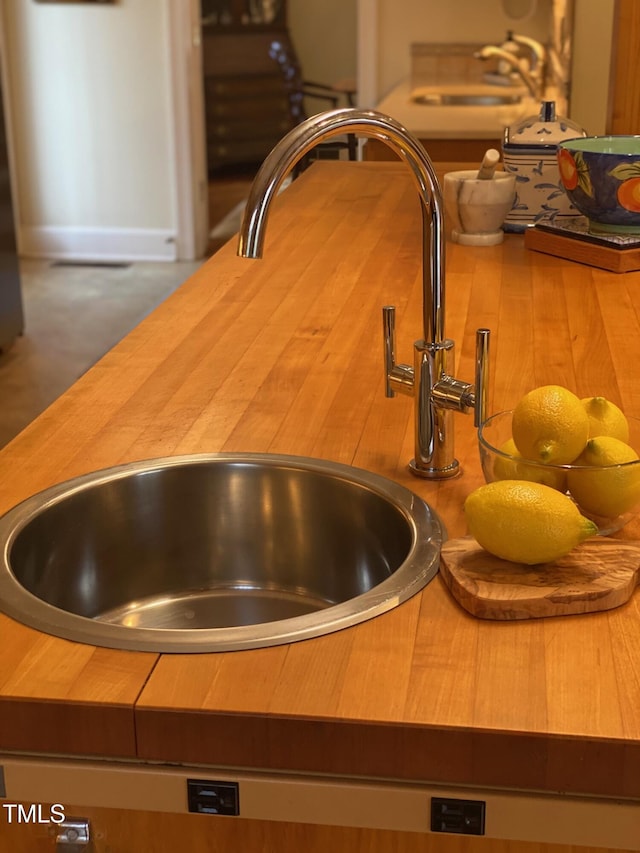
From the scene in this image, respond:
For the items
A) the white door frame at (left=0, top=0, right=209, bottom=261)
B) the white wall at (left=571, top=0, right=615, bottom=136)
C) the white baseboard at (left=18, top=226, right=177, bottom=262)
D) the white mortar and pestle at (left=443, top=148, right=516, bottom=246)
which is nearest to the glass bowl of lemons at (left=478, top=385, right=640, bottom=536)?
the white mortar and pestle at (left=443, top=148, right=516, bottom=246)

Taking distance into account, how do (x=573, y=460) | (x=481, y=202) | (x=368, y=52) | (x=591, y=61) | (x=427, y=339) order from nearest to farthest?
(x=573, y=460) → (x=427, y=339) → (x=481, y=202) → (x=591, y=61) → (x=368, y=52)

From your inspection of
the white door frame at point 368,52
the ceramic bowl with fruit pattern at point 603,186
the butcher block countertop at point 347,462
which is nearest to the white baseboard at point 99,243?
the white door frame at point 368,52

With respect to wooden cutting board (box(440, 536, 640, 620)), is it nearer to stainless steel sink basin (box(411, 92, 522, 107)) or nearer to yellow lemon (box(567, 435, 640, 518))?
yellow lemon (box(567, 435, 640, 518))

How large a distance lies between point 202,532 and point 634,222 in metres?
1.14

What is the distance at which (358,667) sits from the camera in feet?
2.83

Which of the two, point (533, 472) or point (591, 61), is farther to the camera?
point (591, 61)

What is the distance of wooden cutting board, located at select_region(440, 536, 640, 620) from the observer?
920mm

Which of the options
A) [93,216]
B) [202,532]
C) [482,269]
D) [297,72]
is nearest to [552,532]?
[202,532]

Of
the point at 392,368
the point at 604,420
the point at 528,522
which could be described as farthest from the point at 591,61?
the point at 528,522

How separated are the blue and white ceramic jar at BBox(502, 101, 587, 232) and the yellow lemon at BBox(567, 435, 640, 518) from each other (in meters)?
1.31

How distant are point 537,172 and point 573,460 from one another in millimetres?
1339

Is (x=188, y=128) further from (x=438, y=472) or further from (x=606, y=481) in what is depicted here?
(x=606, y=481)

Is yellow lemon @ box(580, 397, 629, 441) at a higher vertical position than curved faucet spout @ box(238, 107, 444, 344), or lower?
lower

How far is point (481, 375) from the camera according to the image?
1.12 meters
